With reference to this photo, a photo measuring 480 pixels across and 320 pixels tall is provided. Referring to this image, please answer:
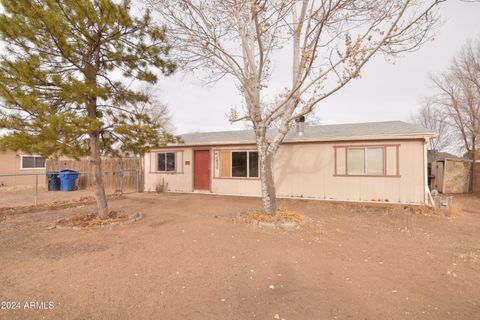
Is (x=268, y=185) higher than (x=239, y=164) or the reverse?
the reverse

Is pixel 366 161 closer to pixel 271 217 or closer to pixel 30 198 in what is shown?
pixel 271 217

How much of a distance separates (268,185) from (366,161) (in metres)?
4.85

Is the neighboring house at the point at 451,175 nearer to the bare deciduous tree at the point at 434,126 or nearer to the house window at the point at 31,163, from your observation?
the bare deciduous tree at the point at 434,126

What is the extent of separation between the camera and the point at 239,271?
12.6 feet

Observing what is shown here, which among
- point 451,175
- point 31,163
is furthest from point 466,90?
point 31,163

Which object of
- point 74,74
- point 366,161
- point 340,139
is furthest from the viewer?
point 340,139

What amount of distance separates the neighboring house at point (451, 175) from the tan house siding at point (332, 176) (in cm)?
705

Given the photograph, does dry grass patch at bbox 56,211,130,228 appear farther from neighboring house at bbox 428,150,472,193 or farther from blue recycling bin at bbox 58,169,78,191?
neighboring house at bbox 428,150,472,193

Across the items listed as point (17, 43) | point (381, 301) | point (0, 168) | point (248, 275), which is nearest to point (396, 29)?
point (381, 301)

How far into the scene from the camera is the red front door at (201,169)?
12.6 m

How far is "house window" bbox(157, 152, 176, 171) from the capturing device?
13277 millimetres

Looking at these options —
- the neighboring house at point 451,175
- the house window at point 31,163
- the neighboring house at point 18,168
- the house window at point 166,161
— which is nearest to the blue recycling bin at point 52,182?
the neighboring house at point 18,168

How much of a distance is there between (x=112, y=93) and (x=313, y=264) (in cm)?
624

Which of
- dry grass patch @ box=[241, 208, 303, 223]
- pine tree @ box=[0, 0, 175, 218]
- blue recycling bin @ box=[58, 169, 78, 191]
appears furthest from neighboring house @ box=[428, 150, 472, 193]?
blue recycling bin @ box=[58, 169, 78, 191]
